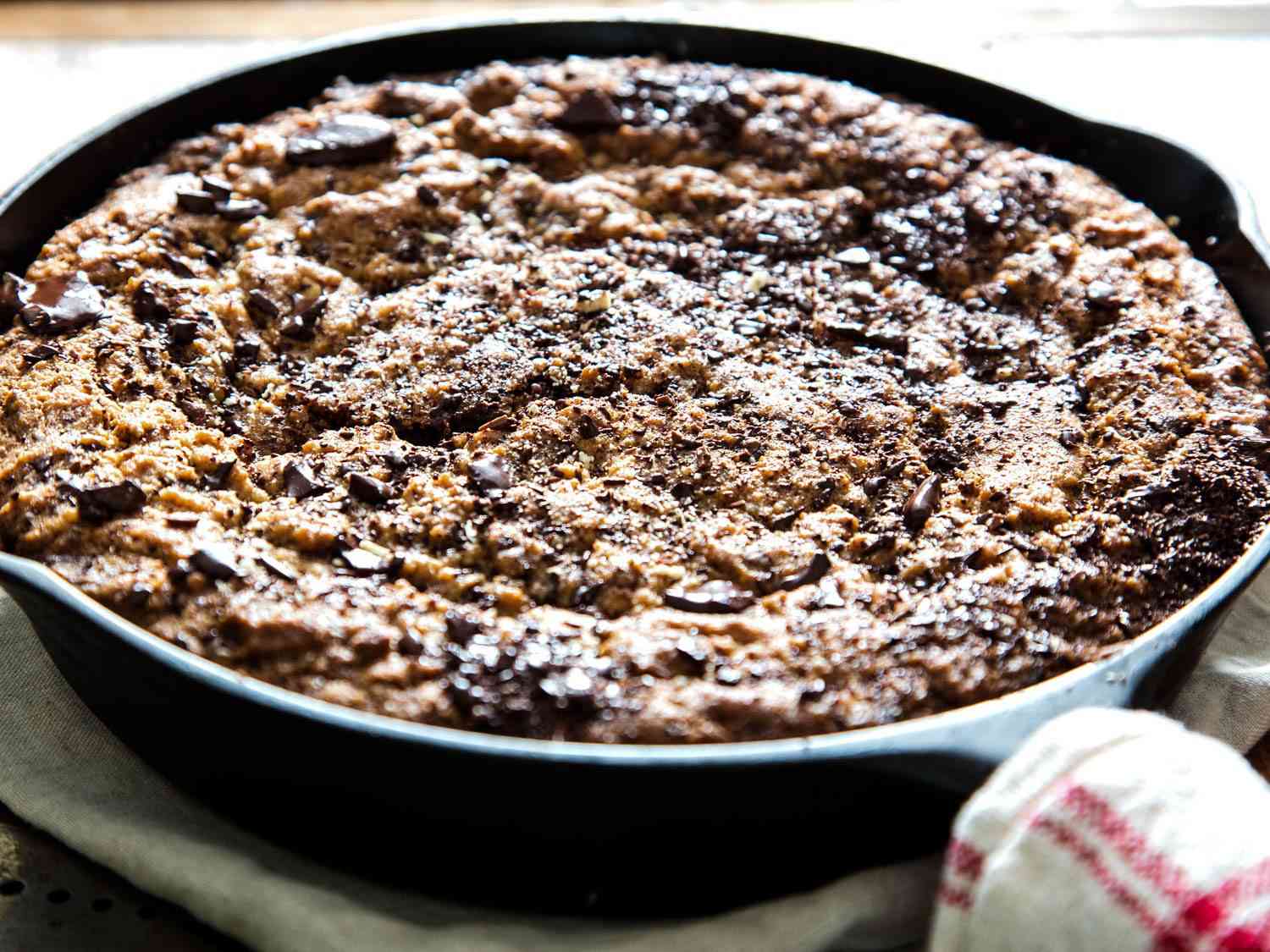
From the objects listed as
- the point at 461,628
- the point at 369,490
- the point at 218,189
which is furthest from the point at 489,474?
the point at 218,189

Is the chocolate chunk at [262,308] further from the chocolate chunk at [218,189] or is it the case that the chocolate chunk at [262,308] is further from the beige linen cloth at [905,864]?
the beige linen cloth at [905,864]

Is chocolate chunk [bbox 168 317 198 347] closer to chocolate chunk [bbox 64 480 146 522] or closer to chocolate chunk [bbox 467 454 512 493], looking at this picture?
chocolate chunk [bbox 64 480 146 522]

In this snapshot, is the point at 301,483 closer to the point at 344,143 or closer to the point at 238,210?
the point at 238,210

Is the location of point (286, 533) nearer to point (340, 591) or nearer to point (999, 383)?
point (340, 591)

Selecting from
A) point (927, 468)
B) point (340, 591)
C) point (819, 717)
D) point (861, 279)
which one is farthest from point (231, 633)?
point (861, 279)

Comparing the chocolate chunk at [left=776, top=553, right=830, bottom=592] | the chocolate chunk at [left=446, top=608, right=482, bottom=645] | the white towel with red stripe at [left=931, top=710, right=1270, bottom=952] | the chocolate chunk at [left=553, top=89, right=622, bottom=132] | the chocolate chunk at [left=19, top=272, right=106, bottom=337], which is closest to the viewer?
the white towel with red stripe at [left=931, top=710, right=1270, bottom=952]

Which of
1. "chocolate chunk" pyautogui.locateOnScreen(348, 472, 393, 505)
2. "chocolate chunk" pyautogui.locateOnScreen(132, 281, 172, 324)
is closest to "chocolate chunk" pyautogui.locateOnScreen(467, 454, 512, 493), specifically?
"chocolate chunk" pyautogui.locateOnScreen(348, 472, 393, 505)
